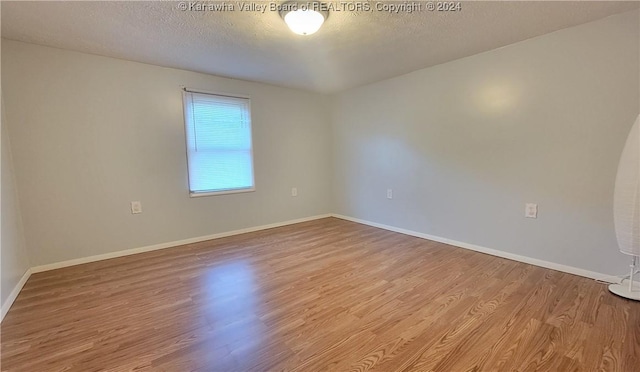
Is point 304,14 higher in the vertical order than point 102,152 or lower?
higher

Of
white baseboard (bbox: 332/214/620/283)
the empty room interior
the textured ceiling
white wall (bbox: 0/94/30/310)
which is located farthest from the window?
white baseboard (bbox: 332/214/620/283)

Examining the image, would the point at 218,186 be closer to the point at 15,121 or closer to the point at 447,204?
the point at 15,121

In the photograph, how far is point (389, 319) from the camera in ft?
5.82

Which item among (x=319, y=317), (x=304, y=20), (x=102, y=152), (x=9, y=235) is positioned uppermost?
(x=304, y=20)

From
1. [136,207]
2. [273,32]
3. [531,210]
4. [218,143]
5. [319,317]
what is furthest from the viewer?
[218,143]

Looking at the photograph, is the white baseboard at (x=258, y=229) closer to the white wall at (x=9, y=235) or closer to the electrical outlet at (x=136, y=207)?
the white wall at (x=9, y=235)

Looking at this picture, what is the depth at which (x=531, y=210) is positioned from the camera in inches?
102

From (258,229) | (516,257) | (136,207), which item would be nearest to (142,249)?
(136,207)

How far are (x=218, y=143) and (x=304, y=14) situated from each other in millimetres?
2165

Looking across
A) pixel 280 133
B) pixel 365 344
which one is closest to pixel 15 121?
pixel 280 133

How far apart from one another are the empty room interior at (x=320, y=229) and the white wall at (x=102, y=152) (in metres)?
0.02

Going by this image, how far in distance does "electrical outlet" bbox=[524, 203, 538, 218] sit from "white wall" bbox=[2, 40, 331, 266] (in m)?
3.22

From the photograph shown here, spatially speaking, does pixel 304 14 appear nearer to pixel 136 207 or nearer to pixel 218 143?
pixel 218 143

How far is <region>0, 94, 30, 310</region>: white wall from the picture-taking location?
77.9 inches
